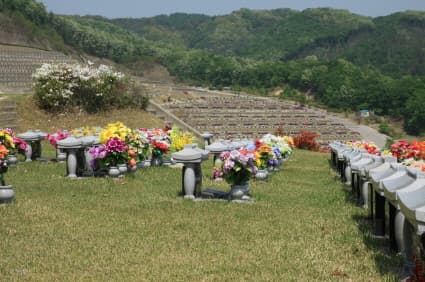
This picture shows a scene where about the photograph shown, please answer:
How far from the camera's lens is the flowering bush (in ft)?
35.5

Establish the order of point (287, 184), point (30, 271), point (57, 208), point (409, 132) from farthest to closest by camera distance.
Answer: point (409, 132), point (287, 184), point (57, 208), point (30, 271)

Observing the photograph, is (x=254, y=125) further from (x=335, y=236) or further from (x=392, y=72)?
(x=392, y=72)

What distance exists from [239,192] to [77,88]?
19256mm

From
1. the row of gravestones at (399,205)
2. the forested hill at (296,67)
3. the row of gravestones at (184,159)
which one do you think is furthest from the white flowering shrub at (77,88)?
the forested hill at (296,67)

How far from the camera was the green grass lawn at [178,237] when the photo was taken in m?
6.24

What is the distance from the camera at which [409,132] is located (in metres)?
73.4

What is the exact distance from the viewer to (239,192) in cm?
1082

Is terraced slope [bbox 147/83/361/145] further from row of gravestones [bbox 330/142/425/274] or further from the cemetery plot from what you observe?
row of gravestones [bbox 330/142/425/274]

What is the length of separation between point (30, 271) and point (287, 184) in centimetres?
864

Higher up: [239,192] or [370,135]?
[239,192]

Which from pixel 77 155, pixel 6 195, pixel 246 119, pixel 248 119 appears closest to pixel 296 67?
pixel 248 119

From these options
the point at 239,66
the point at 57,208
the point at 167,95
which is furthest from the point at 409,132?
the point at 57,208

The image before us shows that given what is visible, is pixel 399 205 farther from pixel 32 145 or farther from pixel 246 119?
pixel 246 119

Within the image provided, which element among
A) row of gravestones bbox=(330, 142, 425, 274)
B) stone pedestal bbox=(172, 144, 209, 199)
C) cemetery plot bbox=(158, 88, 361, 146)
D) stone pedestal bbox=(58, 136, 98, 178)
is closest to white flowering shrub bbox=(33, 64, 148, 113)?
cemetery plot bbox=(158, 88, 361, 146)
